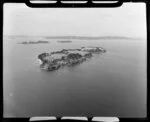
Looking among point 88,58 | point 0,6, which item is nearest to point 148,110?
point 88,58

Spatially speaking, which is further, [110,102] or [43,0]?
[110,102]

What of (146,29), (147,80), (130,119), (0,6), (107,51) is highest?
(0,6)

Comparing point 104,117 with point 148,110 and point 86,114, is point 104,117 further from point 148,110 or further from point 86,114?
point 148,110

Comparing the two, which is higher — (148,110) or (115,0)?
(115,0)

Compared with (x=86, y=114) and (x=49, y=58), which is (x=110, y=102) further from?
(x=49, y=58)

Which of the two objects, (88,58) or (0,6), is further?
(88,58)

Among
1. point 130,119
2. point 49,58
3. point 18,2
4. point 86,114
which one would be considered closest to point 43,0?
point 18,2
